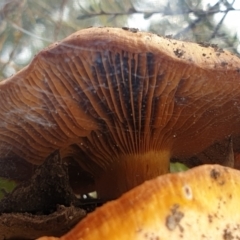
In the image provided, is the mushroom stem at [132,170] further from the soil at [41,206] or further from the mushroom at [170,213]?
the mushroom at [170,213]

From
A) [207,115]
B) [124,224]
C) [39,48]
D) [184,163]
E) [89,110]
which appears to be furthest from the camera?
[184,163]

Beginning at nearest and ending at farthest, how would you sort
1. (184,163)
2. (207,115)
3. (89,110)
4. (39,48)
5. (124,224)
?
(124,224) → (39,48) → (89,110) → (207,115) → (184,163)

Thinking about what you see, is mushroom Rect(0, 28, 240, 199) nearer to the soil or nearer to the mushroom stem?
the mushroom stem

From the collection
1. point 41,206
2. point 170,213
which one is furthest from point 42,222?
point 170,213

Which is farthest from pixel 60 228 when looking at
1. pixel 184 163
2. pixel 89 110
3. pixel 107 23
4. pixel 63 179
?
pixel 184 163

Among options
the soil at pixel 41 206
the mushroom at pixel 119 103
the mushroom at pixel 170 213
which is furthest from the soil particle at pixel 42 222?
the mushroom at pixel 119 103

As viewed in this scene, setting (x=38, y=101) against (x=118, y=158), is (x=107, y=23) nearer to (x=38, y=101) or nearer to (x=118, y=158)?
(x=38, y=101)
